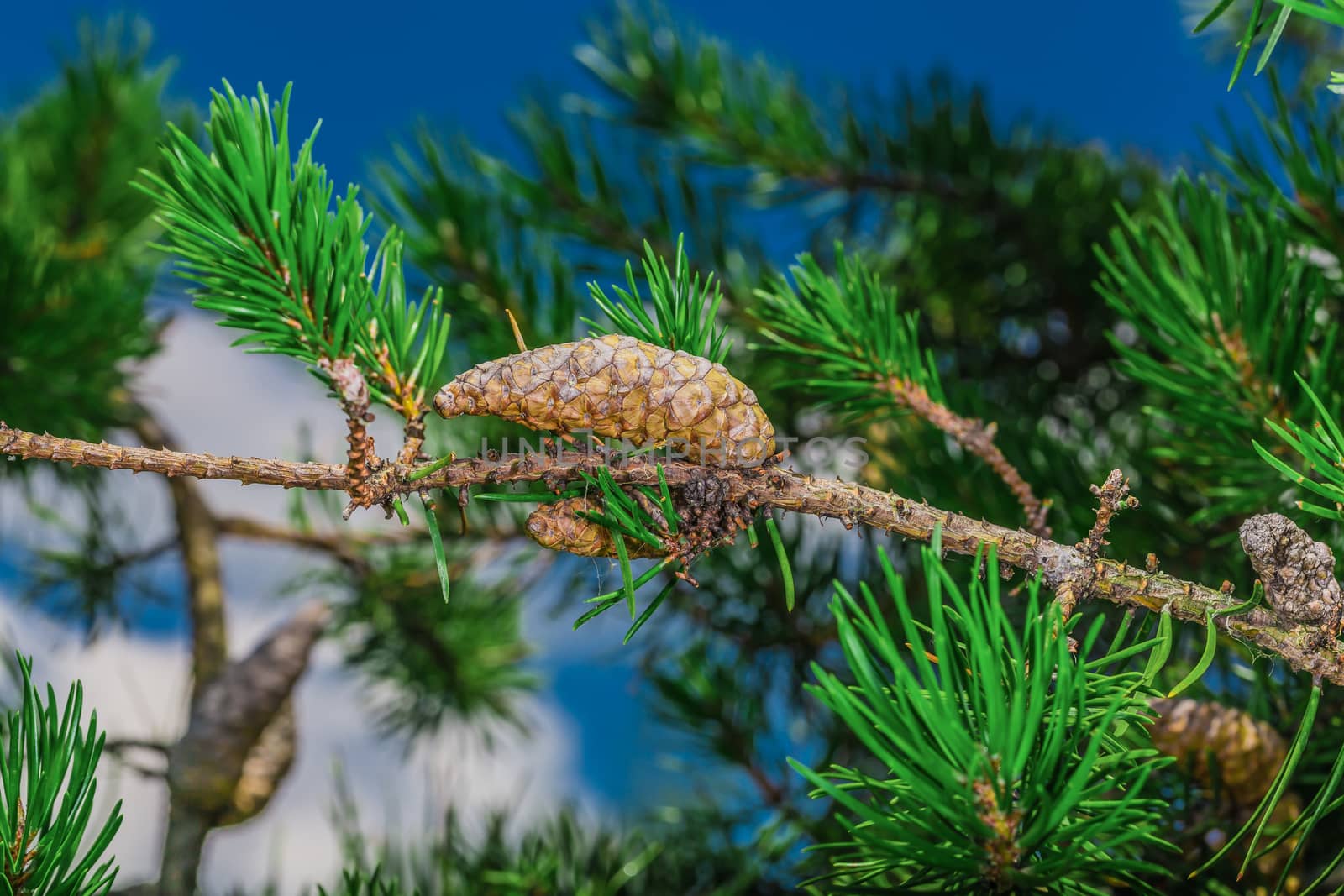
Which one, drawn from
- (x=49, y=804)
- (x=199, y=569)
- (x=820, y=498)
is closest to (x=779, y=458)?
(x=820, y=498)

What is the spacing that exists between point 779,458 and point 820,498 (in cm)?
2

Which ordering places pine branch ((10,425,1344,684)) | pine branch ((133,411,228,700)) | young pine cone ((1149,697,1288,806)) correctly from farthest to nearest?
pine branch ((133,411,228,700)), young pine cone ((1149,697,1288,806)), pine branch ((10,425,1344,684))

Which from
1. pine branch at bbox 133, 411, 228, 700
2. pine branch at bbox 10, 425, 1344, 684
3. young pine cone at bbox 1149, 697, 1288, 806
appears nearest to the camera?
pine branch at bbox 10, 425, 1344, 684

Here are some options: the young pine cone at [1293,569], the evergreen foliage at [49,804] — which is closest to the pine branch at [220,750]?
the evergreen foliage at [49,804]

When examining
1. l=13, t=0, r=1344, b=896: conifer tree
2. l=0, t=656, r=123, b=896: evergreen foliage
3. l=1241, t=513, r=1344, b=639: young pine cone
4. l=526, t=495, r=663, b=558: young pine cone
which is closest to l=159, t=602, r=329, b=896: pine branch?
l=13, t=0, r=1344, b=896: conifer tree

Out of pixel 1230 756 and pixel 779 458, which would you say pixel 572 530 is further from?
pixel 1230 756

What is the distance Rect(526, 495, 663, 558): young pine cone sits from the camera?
211 millimetres

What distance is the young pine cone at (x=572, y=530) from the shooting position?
0.69ft

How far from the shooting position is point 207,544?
579mm

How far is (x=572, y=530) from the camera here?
21cm

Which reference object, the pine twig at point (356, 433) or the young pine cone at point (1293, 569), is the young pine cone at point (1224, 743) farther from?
the pine twig at point (356, 433)

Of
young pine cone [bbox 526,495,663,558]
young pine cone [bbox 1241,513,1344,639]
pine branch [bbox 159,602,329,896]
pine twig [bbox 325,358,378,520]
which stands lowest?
pine branch [bbox 159,602,329,896]

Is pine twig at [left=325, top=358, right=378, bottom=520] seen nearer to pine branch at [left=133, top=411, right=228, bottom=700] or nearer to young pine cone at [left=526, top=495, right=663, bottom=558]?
young pine cone at [left=526, top=495, right=663, bottom=558]

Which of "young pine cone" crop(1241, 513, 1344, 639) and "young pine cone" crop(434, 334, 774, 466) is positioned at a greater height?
"young pine cone" crop(434, 334, 774, 466)
